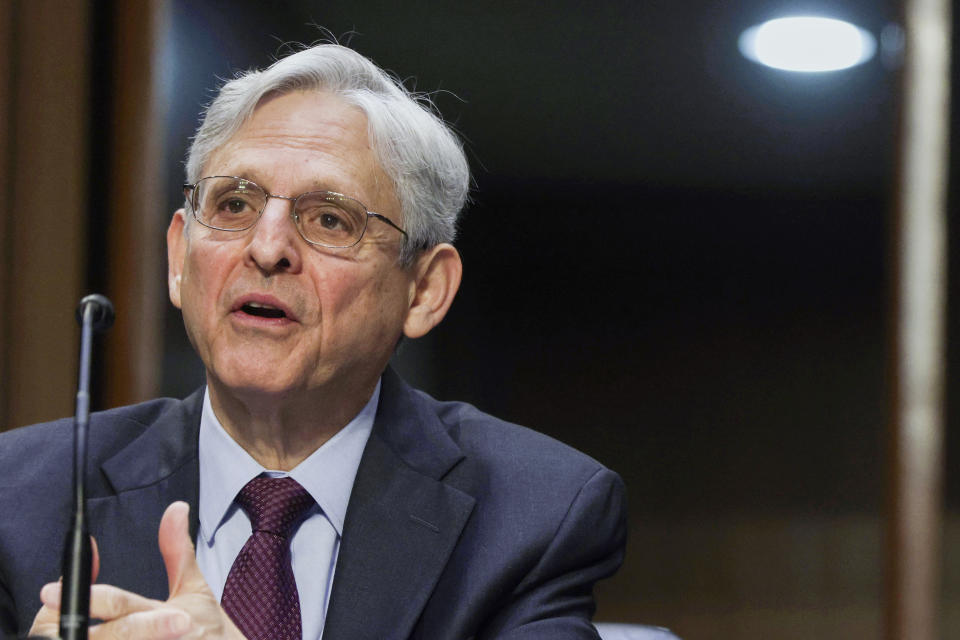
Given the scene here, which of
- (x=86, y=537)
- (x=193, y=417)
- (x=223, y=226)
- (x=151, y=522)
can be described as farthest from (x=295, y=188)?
(x=86, y=537)

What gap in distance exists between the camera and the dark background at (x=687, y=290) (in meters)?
3.02

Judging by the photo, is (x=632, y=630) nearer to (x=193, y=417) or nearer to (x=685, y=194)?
(x=193, y=417)

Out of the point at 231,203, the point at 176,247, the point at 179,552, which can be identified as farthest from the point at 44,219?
the point at 179,552

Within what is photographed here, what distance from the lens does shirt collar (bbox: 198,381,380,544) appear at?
55.4 inches

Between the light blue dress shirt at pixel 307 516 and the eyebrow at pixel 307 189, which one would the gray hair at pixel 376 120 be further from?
the light blue dress shirt at pixel 307 516

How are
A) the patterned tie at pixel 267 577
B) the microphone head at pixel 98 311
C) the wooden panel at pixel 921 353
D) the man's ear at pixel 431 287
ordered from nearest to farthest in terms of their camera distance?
the microphone head at pixel 98 311 → the patterned tie at pixel 267 577 → the man's ear at pixel 431 287 → the wooden panel at pixel 921 353

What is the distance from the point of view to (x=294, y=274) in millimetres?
1375

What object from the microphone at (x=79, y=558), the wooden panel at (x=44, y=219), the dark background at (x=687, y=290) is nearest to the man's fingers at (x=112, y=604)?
the microphone at (x=79, y=558)

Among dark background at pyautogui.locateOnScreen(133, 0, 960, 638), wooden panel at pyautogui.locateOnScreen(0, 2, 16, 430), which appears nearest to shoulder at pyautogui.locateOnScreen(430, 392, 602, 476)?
wooden panel at pyautogui.locateOnScreen(0, 2, 16, 430)

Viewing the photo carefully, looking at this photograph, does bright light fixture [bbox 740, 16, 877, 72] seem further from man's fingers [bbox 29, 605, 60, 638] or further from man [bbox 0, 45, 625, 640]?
man's fingers [bbox 29, 605, 60, 638]

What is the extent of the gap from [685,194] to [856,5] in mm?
743

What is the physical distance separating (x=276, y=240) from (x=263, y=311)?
100mm

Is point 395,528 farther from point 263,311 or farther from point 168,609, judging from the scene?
point 168,609

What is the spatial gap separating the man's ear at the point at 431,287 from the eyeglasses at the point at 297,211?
6.8 inches
